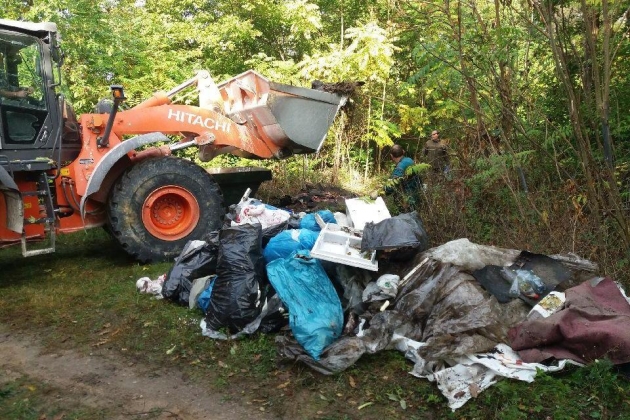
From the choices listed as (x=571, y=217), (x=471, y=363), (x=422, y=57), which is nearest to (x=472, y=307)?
(x=471, y=363)

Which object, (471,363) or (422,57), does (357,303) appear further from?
(422,57)

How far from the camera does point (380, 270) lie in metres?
4.36

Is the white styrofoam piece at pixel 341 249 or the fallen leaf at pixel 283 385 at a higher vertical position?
the white styrofoam piece at pixel 341 249

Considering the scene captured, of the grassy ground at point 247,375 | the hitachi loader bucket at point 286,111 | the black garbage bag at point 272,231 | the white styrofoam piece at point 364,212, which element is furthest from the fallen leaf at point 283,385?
the hitachi loader bucket at point 286,111

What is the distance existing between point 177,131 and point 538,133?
3895mm

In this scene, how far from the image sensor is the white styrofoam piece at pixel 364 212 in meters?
5.11

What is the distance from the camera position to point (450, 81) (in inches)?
209

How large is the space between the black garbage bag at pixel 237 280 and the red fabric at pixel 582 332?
6.14 feet

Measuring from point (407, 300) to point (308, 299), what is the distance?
72cm

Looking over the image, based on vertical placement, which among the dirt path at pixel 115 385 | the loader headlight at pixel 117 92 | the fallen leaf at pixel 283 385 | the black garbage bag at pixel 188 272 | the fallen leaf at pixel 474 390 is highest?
the loader headlight at pixel 117 92

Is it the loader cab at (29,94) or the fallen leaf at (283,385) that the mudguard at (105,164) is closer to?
the loader cab at (29,94)

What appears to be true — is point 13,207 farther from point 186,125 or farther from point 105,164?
point 186,125

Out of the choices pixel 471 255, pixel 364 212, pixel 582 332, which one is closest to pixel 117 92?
pixel 364 212

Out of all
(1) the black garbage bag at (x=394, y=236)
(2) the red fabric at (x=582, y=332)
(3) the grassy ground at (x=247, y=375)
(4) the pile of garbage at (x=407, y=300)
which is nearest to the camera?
(3) the grassy ground at (x=247, y=375)
